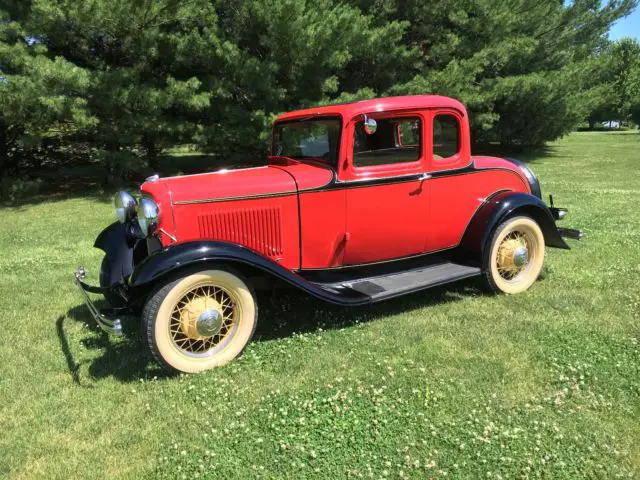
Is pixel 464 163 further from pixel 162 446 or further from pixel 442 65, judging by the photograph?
pixel 442 65

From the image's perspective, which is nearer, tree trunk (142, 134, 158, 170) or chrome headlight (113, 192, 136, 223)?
chrome headlight (113, 192, 136, 223)

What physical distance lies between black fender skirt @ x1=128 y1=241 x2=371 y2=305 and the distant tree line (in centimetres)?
739

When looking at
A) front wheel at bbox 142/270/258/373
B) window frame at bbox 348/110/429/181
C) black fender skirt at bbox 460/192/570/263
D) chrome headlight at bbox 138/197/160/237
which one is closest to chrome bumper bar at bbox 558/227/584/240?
black fender skirt at bbox 460/192/570/263

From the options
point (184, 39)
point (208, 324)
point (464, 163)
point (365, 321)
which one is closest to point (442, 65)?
point (184, 39)

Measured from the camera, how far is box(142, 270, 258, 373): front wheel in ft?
10.7

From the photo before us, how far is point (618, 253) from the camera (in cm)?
A: 601

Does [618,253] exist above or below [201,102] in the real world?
below

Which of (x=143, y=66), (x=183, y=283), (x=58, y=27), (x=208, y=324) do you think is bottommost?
(x=208, y=324)

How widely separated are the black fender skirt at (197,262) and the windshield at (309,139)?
42.4 inches

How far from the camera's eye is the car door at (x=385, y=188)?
4.07 meters

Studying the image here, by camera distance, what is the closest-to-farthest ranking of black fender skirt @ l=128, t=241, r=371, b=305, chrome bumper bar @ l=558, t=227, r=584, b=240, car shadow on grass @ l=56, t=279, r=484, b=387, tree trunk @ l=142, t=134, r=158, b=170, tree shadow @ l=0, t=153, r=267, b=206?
black fender skirt @ l=128, t=241, r=371, b=305
car shadow on grass @ l=56, t=279, r=484, b=387
chrome bumper bar @ l=558, t=227, r=584, b=240
tree shadow @ l=0, t=153, r=267, b=206
tree trunk @ l=142, t=134, r=158, b=170

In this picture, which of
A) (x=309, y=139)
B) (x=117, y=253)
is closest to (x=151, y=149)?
(x=117, y=253)

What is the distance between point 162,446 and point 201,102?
9219 mm

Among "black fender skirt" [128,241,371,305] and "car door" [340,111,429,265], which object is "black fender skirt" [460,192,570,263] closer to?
"car door" [340,111,429,265]
